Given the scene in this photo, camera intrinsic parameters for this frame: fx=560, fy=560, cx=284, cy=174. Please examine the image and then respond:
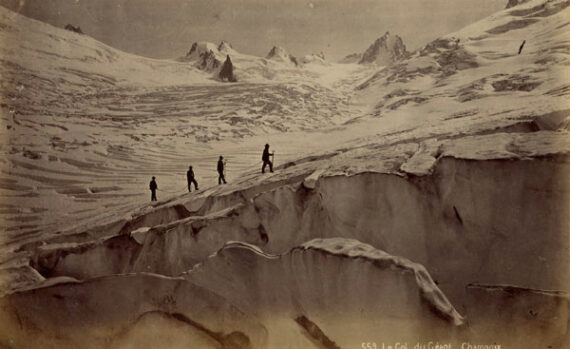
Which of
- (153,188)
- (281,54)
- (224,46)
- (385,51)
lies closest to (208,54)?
(224,46)

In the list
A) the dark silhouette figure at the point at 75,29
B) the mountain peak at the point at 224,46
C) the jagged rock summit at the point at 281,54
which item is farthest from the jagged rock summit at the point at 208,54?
the dark silhouette figure at the point at 75,29

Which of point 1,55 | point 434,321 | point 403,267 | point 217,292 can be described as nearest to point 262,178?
point 217,292

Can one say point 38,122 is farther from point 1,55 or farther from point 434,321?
point 434,321

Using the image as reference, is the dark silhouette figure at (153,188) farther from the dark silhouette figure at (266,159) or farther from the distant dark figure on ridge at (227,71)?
the distant dark figure on ridge at (227,71)

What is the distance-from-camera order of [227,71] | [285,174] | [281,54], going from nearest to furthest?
[285,174], [281,54], [227,71]

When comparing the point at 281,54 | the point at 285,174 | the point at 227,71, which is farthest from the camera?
the point at 227,71

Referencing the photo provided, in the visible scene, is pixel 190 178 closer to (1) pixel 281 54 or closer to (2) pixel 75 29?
(1) pixel 281 54

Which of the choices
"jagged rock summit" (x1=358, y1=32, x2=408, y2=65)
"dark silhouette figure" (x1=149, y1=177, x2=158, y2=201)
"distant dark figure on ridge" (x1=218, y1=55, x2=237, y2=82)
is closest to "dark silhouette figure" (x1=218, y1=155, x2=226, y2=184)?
"dark silhouette figure" (x1=149, y1=177, x2=158, y2=201)
